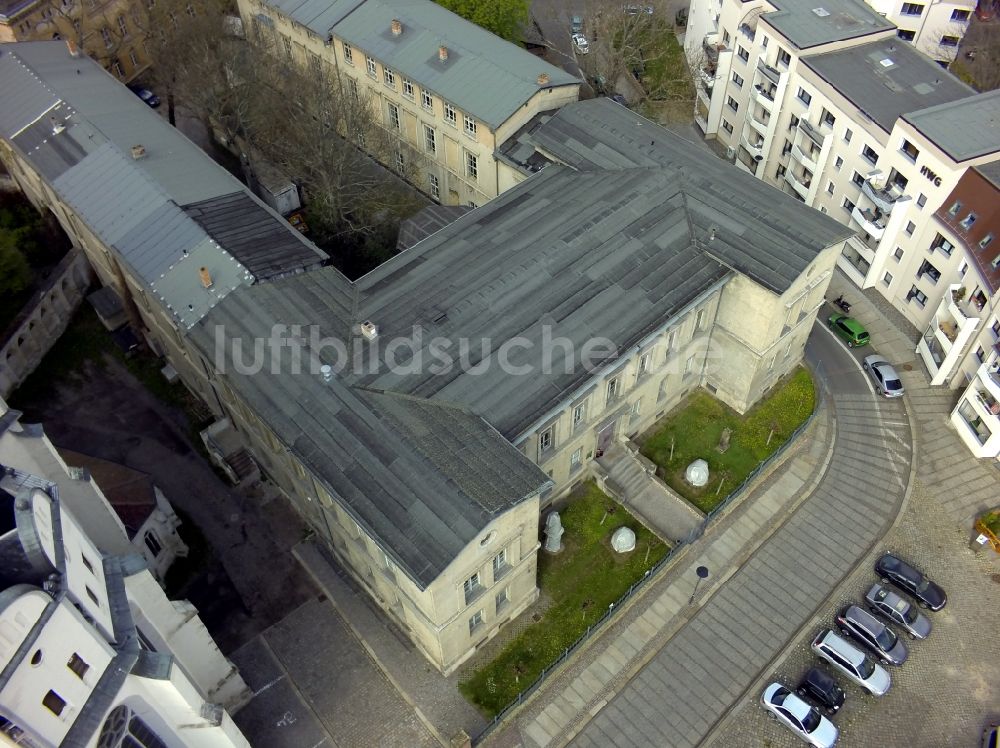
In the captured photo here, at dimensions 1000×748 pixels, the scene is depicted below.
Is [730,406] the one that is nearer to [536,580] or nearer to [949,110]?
[536,580]

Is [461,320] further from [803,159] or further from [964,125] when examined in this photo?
[964,125]

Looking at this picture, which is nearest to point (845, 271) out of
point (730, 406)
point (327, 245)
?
point (730, 406)

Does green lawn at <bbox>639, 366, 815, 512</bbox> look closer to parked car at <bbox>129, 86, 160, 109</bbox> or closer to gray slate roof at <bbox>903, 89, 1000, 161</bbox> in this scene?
gray slate roof at <bbox>903, 89, 1000, 161</bbox>

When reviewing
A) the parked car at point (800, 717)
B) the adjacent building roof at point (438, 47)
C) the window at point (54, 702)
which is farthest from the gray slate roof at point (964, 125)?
the window at point (54, 702)

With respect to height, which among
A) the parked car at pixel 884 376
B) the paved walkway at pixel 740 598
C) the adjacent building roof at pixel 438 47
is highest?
the adjacent building roof at pixel 438 47

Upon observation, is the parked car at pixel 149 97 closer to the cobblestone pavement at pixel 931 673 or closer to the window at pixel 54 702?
the window at pixel 54 702

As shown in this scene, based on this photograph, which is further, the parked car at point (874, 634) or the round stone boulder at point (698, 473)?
the round stone boulder at point (698, 473)

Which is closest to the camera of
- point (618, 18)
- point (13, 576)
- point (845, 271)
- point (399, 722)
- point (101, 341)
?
point (13, 576)
